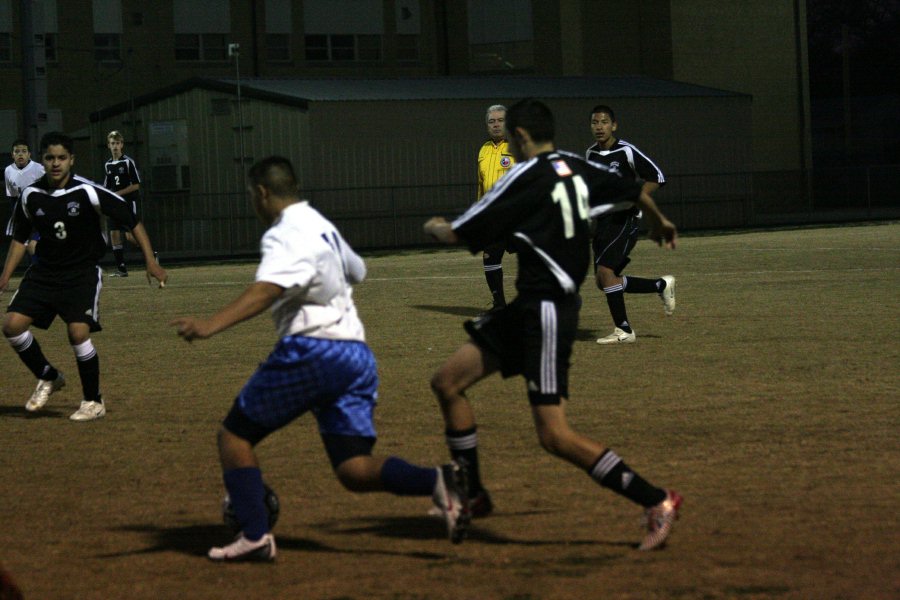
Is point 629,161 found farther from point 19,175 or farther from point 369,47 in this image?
point 369,47

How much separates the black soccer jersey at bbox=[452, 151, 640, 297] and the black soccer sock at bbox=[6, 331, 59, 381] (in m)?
4.90

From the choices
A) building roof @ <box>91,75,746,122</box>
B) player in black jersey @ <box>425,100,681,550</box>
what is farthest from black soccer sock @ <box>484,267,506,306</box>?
building roof @ <box>91,75,746,122</box>

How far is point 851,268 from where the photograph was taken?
2119 cm

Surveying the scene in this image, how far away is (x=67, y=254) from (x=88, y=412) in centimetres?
105

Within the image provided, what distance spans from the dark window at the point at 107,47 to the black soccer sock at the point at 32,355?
36.3m

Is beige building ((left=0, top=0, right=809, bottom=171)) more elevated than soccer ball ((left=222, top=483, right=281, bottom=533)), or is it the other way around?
beige building ((left=0, top=0, right=809, bottom=171))

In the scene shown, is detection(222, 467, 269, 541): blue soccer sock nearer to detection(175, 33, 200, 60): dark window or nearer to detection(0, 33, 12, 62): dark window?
detection(0, 33, 12, 62): dark window

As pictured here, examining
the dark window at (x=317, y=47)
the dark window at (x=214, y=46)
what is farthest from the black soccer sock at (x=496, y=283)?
the dark window at (x=317, y=47)

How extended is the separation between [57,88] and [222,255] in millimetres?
16143

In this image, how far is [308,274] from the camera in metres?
5.44

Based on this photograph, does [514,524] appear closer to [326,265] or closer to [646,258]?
[326,265]

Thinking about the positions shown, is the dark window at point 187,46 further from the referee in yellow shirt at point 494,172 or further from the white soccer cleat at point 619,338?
the white soccer cleat at point 619,338

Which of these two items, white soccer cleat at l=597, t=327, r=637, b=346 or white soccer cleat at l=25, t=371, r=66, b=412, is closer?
white soccer cleat at l=25, t=371, r=66, b=412

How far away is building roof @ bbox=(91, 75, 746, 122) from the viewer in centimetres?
3419
